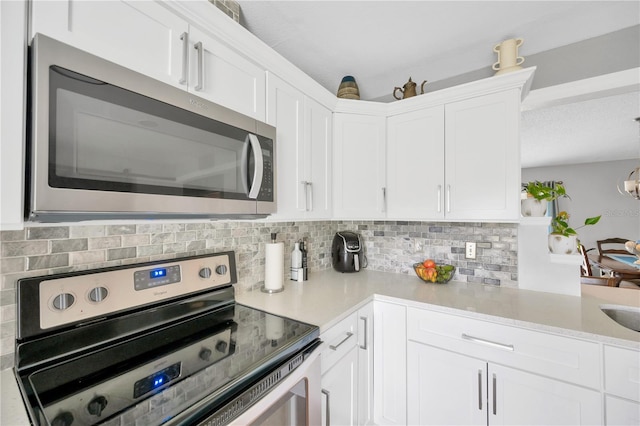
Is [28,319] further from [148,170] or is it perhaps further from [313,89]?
[313,89]

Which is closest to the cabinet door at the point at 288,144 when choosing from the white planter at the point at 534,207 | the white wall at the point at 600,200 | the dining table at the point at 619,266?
the white planter at the point at 534,207

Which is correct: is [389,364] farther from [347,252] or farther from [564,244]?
[564,244]

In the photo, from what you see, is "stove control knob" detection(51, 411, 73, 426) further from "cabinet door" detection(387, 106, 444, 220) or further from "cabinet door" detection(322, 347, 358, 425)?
"cabinet door" detection(387, 106, 444, 220)

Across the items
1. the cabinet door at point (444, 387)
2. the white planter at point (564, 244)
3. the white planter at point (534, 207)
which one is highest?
the white planter at point (534, 207)

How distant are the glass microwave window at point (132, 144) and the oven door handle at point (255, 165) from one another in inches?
1.8

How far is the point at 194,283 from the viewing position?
1222mm

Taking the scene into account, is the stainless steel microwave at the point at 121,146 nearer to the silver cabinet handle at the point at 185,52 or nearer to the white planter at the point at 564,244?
the silver cabinet handle at the point at 185,52

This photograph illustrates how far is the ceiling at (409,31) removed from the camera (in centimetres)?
139

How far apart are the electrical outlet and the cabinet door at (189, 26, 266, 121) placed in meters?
1.61

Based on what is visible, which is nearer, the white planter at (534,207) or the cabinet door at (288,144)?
the cabinet door at (288,144)

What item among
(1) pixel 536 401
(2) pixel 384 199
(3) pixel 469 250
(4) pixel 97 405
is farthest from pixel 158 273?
(3) pixel 469 250

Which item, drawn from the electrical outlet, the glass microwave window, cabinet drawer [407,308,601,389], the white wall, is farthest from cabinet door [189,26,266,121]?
the white wall

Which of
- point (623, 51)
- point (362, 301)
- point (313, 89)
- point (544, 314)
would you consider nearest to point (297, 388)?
point (362, 301)

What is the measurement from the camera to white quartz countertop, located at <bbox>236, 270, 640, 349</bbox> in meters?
1.17
